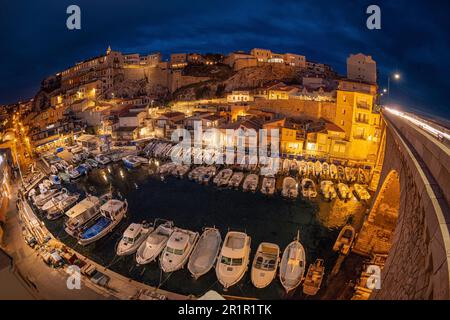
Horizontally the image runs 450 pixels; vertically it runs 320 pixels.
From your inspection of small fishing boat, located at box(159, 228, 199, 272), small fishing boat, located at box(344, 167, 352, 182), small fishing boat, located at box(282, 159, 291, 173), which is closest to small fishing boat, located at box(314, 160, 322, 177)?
small fishing boat, located at box(344, 167, 352, 182)

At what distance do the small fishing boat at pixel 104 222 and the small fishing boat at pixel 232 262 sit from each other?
8149 mm

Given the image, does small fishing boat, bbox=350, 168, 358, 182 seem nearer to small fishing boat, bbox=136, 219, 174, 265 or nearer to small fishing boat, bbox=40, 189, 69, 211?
small fishing boat, bbox=136, 219, 174, 265

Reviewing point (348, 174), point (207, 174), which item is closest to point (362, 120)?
point (348, 174)

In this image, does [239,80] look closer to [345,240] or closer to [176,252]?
[345,240]

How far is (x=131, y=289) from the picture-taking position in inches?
485

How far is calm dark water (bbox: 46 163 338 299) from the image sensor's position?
1322cm

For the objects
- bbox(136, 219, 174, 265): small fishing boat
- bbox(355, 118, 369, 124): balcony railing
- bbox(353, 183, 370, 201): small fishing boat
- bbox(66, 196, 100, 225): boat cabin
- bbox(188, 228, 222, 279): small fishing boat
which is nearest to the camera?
bbox(188, 228, 222, 279): small fishing boat

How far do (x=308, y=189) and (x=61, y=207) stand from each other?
20074 millimetres

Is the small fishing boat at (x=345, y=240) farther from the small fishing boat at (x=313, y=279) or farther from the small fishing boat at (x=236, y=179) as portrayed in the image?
the small fishing boat at (x=236, y=179)

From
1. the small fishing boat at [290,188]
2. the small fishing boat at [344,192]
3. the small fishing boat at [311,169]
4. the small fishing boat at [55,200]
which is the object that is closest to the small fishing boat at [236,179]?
the small fishing boat at [290,188]

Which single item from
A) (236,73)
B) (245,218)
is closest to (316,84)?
(236,73)

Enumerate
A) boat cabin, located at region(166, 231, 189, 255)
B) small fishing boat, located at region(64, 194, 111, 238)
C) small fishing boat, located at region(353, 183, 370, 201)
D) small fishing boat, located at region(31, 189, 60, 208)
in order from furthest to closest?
small fishing boat, located at region(353, 183, 370, 201) < small fishing boat, located at region(31, 189, 60, 208) < small fishing boat, located at region(64, 194, 111, 238) < boat cabin, located at region(166, 231, 189, 255)

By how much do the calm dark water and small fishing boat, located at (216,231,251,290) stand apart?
1.37 feet
